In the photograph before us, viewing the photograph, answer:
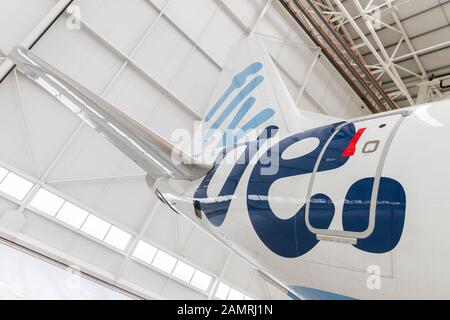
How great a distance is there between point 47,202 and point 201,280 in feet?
20.8

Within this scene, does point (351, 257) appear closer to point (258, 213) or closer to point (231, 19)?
point (258, 213)

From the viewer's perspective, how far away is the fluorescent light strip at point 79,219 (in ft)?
28.8

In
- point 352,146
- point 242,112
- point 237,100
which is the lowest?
point 352,146

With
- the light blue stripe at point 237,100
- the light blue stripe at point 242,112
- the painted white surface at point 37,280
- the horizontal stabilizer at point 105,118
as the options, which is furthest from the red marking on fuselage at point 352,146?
the painted white surface at point 37,280

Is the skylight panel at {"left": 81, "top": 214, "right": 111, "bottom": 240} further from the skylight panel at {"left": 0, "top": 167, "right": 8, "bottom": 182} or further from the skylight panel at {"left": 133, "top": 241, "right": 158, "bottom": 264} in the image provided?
the skylight panel at {"left": 0, "top": 167, "right": 8, "bottom": 182}

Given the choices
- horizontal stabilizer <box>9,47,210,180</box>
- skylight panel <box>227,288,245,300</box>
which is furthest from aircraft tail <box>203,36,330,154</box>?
skylight panel <box>227,288,245,300</box>

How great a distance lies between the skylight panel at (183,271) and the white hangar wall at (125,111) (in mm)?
115

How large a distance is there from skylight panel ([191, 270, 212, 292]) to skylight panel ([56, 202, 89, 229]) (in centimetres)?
480

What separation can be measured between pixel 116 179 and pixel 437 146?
382 inches

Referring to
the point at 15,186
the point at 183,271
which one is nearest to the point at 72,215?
the point at 15,186

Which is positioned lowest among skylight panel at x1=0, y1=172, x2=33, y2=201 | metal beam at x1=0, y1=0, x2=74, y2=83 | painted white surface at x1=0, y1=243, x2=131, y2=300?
painted white surface at x1=0, y1=243, x2=131, y2=300

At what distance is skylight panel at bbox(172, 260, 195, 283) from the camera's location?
10922mm

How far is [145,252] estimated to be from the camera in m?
10.3

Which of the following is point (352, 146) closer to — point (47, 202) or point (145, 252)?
point (47, 202)
